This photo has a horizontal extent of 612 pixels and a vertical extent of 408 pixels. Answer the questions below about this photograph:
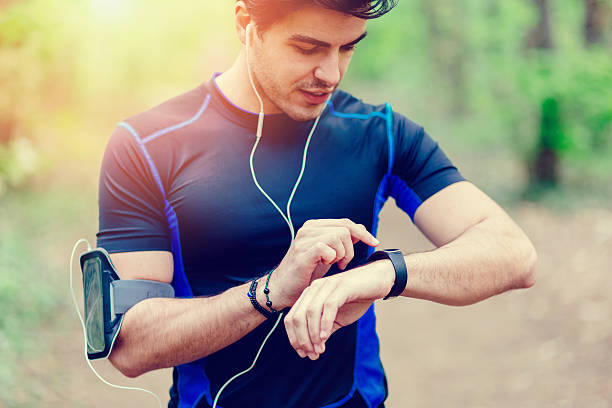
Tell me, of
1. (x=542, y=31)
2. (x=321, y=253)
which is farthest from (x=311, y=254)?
(x=542, y=31)

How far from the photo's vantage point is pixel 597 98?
8.29 meters

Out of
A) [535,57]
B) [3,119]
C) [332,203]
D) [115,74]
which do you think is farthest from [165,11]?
[332,203]

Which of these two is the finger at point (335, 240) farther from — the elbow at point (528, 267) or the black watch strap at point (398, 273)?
the elbow at point (528, 267)

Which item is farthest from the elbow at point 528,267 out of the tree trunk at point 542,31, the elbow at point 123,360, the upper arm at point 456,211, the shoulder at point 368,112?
the tree trunk at point 542,31

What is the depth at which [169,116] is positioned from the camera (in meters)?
2.19

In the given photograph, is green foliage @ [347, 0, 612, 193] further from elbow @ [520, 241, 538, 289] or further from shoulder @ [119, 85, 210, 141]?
shoulder @ [119, 85, 210, 141]

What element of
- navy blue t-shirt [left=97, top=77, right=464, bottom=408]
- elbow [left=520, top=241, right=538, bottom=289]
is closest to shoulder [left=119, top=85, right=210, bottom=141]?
navy blue t-shirt [left=97, top=77, right=464, bottom=408]

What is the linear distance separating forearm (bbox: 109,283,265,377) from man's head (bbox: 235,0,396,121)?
72 centimetres

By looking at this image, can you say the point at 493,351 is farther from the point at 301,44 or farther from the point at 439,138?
the point at 439,138

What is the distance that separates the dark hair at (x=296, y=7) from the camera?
194 centimetres

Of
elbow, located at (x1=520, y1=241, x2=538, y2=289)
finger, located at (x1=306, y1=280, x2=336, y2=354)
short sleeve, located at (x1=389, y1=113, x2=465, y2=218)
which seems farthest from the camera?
short sleeve, located at (x1=389, y1=113, x2=465, y2=218)

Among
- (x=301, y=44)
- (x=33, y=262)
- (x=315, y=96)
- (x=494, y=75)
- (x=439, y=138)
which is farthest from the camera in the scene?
(x=439, y=138)

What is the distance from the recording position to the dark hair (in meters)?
1.94

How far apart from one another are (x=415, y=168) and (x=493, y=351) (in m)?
4.23
